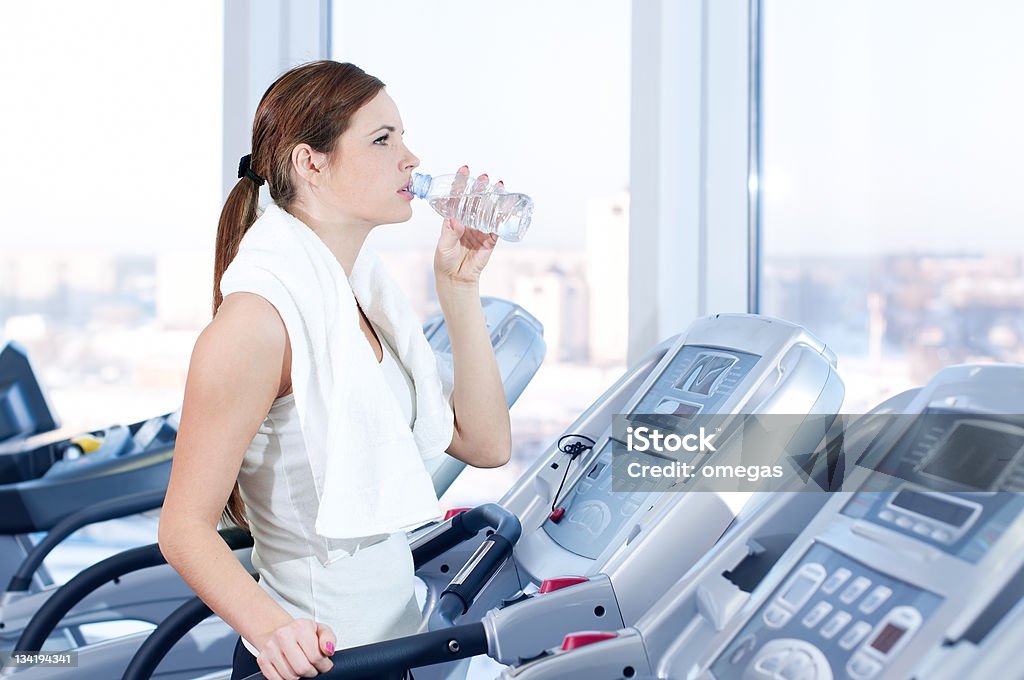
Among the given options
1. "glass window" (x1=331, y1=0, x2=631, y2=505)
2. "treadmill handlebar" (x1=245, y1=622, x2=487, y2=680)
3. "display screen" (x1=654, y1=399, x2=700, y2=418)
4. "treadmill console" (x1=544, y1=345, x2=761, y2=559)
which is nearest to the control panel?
"treadmill handlebar" (x1=245, y1=622, x2=487, y2=680)

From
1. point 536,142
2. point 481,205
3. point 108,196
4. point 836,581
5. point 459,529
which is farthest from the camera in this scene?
point 108,196

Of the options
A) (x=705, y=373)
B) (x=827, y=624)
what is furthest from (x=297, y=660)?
(x=705, y=373)

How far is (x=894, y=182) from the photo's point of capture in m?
2.05

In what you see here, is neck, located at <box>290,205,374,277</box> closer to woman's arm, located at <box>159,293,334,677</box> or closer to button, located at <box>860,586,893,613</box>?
woman's arm, located at <box>159,293,334,677</box>

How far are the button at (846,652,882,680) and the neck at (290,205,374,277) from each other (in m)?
0.77

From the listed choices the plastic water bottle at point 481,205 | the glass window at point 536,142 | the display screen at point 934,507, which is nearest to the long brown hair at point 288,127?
the plastic water bottle at point 481,205

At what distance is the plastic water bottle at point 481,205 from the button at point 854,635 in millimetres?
757

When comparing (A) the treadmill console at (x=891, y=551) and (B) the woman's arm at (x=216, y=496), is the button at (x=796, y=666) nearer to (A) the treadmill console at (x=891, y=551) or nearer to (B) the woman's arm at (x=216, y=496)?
(A) the treadmill console at (x=891, y=551)

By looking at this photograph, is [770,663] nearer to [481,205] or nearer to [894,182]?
[481,205]

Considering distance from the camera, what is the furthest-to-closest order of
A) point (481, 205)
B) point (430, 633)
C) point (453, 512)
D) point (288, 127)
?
Answer: point (453, 512), point (481, 205), point (288, 127), point (430, 633)

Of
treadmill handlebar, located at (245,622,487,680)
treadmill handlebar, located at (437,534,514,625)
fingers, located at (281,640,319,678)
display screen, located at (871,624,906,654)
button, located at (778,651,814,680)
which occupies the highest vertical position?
display screen, located at (871,624,906,654)

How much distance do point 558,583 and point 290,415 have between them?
1.45 ft

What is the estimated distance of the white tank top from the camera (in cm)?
109

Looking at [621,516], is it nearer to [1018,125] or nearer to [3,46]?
[1018,125]
